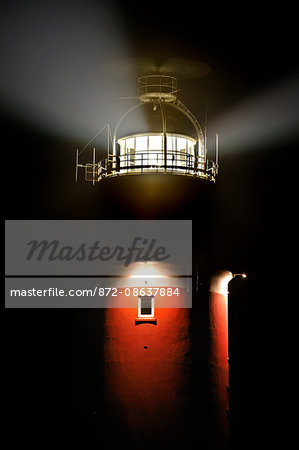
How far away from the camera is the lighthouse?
8.70 metres

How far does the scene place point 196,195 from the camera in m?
8.89

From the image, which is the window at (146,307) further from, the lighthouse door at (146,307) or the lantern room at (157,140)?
the lantern room at (157,140)

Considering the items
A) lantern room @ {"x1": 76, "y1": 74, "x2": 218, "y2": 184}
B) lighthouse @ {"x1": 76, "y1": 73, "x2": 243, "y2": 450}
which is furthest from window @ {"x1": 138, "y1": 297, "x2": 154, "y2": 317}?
lantern room @ {"x1": 76, "y1": 74, "x2": 218, "y2": 184}

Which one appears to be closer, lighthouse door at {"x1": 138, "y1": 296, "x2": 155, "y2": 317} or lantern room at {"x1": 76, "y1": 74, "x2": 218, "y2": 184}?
lantern room at {"x1": 76, "y1": 74, "x2": 218, "y2": 184}

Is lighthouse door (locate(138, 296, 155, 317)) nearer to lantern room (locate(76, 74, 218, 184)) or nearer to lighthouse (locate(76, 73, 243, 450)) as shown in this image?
lighthouse (locate(76, 73, 243, 450))

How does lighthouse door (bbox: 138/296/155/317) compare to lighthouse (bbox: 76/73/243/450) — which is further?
lighthouse door (bbox: 138/296/155/317)

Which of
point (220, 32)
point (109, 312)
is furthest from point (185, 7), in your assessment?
point (109, 312)

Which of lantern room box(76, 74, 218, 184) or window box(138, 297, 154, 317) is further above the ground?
lantern room box(76, 74, 218, 184)

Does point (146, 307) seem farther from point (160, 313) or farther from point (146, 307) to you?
point (160, 313)

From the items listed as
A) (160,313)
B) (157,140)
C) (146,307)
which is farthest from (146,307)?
(157,140)

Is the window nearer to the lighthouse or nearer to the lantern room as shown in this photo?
the lighthouse

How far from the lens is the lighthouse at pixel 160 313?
8.70 meters

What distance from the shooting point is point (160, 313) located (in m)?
8.87

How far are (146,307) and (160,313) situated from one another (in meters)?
0.21
